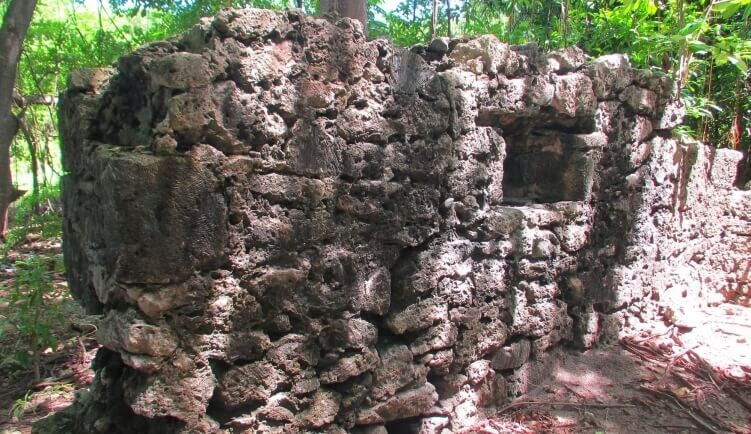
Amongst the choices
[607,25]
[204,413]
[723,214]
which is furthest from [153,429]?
[607,25]

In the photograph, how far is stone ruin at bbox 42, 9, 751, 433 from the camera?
73.4 inches

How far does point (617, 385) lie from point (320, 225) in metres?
2.34

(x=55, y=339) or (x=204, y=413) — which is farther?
(x=55, y=339)

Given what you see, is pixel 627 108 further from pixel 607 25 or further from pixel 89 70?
pixel 89 70

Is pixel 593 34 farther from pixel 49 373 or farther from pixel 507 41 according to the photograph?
pixel 49 373

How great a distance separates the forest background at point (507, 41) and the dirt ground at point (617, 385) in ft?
0.64

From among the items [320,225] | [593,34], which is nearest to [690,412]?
[320,225]

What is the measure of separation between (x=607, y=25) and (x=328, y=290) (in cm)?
528

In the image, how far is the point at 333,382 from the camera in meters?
2.28

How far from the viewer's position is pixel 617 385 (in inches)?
135

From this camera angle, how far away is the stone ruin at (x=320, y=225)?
1863mm

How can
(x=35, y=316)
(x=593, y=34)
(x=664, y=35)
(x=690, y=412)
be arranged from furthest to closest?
(x=593, y=34) → (x=664, y=35) → (x=35, y=316) → (x=690, y=412)

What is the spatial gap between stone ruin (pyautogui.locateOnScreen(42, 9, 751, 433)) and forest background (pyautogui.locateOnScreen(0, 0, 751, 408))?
23.7 inches

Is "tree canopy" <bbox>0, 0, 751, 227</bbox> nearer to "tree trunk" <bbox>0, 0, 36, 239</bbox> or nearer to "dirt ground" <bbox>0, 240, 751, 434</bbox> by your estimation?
"tree trunk" <bbox>0, 0, 36, 239</bbox>
